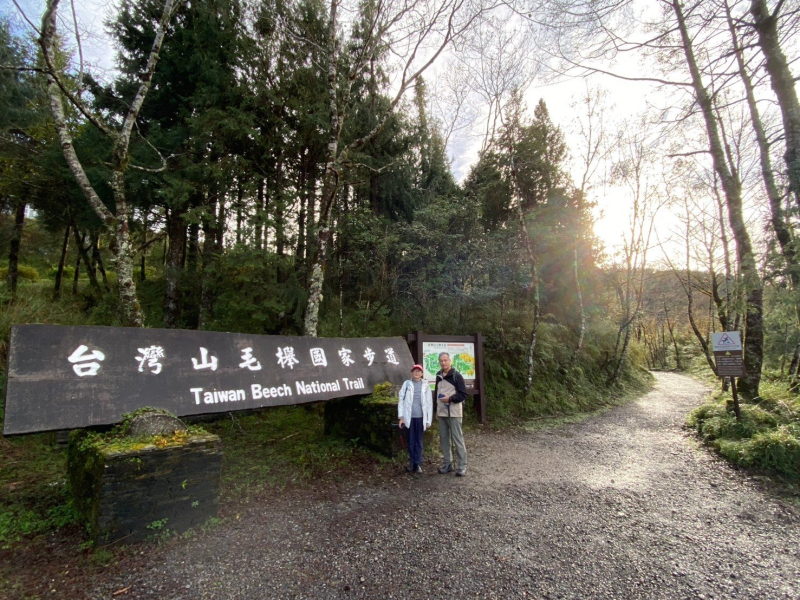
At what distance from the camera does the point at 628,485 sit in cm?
515

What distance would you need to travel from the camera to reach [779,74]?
21.8ft

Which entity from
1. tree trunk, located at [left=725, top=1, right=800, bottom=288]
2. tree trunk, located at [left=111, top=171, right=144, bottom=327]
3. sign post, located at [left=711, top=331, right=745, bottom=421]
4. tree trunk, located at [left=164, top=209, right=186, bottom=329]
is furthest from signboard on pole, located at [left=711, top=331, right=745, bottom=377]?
tree trunk, located at [left=164, top=209, right=186, bottom=329]

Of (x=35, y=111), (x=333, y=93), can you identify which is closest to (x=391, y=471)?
(x=333, y=93)

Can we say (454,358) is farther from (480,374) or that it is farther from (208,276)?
(208,276)

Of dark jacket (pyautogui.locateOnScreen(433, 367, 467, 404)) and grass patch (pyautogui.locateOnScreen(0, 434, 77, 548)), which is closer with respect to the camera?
grass patch (pyautogui.locateOnScreen(0, 434, 77, 548))

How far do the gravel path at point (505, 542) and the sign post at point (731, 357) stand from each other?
70.6 inches

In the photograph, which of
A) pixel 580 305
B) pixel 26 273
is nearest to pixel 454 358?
pixel 580 305

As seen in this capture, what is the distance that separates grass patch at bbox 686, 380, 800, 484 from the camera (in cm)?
538

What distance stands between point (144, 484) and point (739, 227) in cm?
1077

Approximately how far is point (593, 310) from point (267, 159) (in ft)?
44.5

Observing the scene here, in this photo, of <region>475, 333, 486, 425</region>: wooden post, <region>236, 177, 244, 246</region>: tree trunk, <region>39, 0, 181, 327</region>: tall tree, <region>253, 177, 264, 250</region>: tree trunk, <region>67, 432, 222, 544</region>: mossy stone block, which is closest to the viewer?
<region>67, 432, 222, 544</region>: mossy stone block

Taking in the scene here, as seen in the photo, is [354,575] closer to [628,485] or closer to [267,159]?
[628,485]

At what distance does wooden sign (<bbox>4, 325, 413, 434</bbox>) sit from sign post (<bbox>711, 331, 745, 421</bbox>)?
679 cm

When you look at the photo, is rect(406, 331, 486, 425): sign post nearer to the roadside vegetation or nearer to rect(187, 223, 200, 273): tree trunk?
the roadside vegetation
